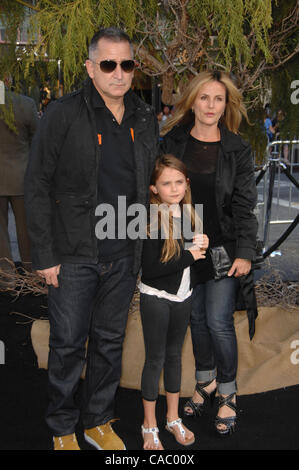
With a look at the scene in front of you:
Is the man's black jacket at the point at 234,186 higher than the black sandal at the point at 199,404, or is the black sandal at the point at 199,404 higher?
the man's black jacket at the point at 234,186

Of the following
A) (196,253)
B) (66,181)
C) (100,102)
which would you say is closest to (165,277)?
(196,253)

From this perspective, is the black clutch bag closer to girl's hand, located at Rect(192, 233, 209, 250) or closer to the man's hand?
girl's hand, located at Rect(192, 233, 209, 250)

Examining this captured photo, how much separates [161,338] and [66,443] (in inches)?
28.5

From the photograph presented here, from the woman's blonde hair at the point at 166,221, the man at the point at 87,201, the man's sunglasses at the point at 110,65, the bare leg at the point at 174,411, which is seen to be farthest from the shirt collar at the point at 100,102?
the bare leg at the point at 174,411

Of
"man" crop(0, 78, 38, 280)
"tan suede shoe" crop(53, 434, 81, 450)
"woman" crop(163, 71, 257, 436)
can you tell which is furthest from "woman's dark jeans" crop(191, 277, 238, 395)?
"man" crop(0, 78, 38, 280)

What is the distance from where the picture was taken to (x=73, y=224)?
104 inches

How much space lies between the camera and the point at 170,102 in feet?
12.6

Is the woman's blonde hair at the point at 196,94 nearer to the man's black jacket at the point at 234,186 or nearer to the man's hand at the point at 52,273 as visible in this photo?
the man's black jacket at the point at 234,186

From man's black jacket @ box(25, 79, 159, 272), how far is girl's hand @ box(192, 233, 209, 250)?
0.40 meters

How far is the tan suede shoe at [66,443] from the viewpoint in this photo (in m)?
2.82

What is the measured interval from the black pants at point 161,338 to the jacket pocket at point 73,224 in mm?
448

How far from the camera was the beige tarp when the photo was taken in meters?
3.68

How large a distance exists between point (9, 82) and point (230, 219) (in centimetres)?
168

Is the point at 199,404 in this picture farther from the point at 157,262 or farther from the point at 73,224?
the point at 73,224
